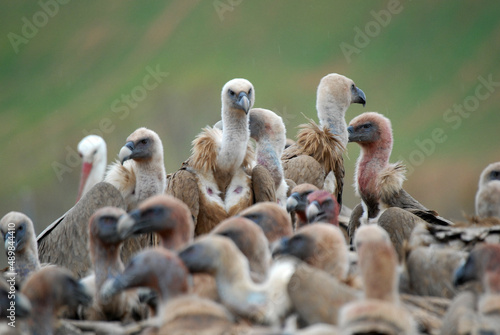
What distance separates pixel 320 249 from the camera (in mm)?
5129

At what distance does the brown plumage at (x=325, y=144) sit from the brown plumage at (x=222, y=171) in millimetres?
1039

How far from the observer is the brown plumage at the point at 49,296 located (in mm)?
4781

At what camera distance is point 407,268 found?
5.69 metres

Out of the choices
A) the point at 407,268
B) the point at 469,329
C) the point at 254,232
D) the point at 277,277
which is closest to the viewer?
the point at 469,329

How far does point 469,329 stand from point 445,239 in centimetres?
154

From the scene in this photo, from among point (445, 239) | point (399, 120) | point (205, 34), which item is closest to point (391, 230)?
point (445, 239)

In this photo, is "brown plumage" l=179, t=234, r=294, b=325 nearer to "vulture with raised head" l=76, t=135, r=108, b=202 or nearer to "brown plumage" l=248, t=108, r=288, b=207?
"brown plumage" l=248, t=108, r=288, b=207

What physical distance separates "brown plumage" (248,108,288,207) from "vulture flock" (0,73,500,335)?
2 centimetres

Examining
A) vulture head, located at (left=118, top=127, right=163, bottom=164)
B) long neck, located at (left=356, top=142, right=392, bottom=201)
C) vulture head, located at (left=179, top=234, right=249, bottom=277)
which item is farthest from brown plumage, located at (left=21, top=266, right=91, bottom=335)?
long neck, located at (left=356, top=142, right=392, bottom=201)

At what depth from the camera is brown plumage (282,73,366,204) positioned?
27.7 ft

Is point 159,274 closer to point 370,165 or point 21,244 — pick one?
point 21,244

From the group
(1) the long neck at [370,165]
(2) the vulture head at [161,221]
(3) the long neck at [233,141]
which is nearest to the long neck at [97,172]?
(3) the long neck at [233,141]

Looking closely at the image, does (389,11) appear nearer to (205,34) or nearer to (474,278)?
(205,34)

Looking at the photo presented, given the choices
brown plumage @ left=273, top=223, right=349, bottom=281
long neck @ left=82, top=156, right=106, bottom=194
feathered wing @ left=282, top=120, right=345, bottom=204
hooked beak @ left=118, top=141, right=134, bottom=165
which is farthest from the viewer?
long neck @ left=82, top=156, right=106, bottom=194
